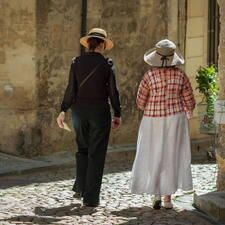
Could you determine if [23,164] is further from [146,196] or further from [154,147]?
[154,147]

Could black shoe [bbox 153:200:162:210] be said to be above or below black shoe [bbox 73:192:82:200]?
below

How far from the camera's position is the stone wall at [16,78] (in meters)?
13.0

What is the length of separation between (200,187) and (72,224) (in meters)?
2.72

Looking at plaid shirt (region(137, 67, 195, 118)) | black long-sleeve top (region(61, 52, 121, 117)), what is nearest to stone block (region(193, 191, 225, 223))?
plaid shirt (region(137, 67, 195, 118))

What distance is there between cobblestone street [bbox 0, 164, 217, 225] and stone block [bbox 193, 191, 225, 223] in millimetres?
150

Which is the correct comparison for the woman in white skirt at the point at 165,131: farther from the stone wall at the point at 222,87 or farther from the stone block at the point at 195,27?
the stone block at the point at 195,27

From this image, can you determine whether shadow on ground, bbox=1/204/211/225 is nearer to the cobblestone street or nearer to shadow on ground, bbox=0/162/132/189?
the cobblestone street

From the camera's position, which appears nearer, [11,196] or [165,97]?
[165,97]

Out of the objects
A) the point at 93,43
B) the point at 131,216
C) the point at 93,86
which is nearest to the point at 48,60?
the point at 93,43

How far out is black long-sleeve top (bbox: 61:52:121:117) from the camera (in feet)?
28.9


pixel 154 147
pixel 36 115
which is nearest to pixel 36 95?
pixel 36 115

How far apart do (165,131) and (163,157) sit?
268mm

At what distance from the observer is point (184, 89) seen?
875 centimetres

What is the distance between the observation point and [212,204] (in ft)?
27.5
